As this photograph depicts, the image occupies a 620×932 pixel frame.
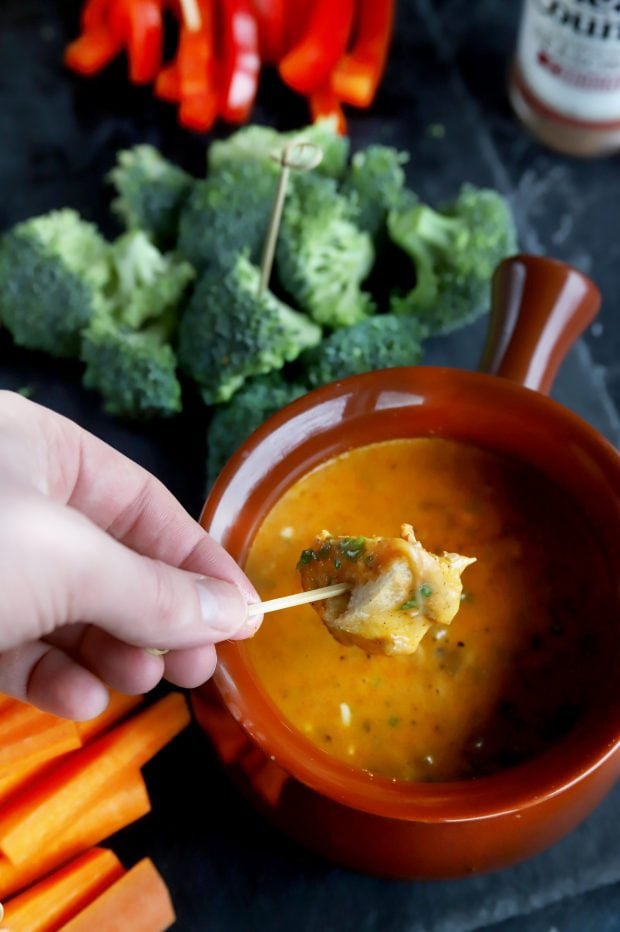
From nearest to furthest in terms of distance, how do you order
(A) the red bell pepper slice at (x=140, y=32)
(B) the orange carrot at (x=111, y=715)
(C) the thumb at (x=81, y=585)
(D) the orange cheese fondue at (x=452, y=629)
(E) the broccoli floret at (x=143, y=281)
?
(C) the thumb at (x=81, y=585) → (D) the orange cheese fondue at (x=452, y=629) → (B) the orange carrot at (x=111, y=715) → (E) the broccoli floret at (x=143, y=281) → (A) the red bell pepper slice at (x=140, y=32)

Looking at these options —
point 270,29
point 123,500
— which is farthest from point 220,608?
point 270,29

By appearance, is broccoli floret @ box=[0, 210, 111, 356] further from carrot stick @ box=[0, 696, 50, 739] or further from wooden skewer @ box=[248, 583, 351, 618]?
wooden skewer @ box=[248, 583, 351, 618]

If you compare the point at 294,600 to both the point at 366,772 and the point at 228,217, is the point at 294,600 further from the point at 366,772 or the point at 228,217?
the point at 228,217

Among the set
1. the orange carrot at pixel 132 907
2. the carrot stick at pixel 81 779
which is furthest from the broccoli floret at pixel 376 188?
the orange carrot at pixel 132 907

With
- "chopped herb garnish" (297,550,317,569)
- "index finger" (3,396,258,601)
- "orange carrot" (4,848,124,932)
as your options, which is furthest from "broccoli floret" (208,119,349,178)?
"orange carrot" (4,848,124,932)

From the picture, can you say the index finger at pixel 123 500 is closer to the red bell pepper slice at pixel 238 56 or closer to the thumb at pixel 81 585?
the thumb at pixel 81 585

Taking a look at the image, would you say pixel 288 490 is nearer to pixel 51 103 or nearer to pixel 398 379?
pixel 398 379
